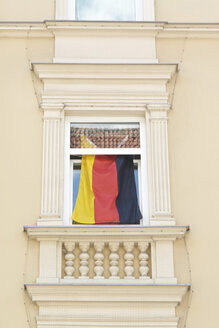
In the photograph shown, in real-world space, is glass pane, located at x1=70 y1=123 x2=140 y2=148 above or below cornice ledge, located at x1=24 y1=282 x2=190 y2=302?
above

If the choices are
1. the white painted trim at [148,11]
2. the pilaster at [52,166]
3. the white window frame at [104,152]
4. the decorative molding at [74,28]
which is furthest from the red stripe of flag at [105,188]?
the white painted trim at [148,11]

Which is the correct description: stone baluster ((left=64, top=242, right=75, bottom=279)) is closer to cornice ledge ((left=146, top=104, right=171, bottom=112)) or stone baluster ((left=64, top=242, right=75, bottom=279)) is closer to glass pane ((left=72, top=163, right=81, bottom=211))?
→ glass pane ((left=72, top=163, right=81, bottom=211))

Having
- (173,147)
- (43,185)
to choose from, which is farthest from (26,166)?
(173,147)

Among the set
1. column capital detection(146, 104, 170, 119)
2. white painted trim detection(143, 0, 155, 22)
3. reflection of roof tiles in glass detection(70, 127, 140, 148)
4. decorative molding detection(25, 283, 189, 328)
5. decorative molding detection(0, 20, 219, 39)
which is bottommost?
decorative molding detection(25, 283, 189, 328)

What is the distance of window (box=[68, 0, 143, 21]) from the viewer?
10367mm

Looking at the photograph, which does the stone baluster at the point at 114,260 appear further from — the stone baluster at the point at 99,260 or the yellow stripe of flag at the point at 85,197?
the yellow stripe of flag at the point at 85,197

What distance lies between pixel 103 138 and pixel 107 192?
2.72 feet

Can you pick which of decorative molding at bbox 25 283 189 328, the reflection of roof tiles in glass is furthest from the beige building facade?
the reflection of roof tiles in glass

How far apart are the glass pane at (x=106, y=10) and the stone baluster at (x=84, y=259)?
12.6 feet

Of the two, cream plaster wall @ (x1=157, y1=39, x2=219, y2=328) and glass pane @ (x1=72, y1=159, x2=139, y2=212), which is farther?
glass pane @ (x1=72, y1=159, x2=139, y2=212)

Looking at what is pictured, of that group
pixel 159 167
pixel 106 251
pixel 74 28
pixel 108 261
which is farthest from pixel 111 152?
pixel 74 28

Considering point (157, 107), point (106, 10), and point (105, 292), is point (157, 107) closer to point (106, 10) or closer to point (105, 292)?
point (106, 10)

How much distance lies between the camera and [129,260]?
853cm

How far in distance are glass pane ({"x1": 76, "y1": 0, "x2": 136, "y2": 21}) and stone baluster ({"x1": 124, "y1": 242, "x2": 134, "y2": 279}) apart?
3.83 metres
